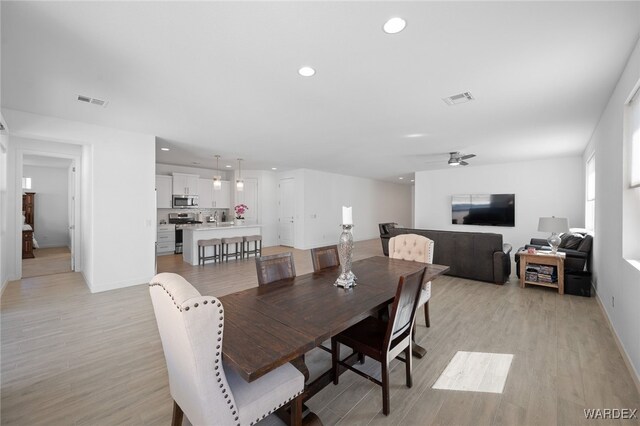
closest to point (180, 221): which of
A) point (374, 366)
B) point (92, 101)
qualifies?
point (92, 101)

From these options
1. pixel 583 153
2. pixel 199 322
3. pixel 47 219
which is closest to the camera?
pixel 199 322

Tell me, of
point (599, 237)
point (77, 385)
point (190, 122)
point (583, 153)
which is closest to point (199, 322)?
point (77, 385)

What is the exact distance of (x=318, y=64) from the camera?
2322mm

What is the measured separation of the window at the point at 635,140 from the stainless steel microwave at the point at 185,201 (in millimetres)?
8596

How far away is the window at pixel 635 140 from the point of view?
2195 millimetres

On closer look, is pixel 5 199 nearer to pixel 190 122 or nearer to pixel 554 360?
pixel 190 122

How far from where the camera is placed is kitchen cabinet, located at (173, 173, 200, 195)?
25.0ft

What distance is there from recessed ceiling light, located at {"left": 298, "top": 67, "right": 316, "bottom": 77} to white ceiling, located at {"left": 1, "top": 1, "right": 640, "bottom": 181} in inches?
2.9

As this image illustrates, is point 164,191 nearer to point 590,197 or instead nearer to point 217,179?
point 217,179

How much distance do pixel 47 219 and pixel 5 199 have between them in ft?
17.4

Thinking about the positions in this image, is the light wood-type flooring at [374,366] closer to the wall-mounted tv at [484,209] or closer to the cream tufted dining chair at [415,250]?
the cream tufted dining chair at [415,250]

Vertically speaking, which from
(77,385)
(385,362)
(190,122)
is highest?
(190,122)

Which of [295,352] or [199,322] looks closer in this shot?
[199,322]

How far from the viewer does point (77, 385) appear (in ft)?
6.53
